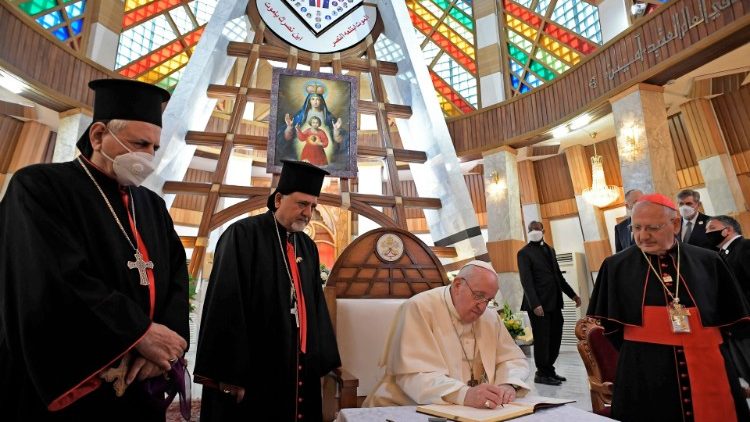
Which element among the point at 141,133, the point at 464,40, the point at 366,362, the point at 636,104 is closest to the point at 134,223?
the point at 141,133

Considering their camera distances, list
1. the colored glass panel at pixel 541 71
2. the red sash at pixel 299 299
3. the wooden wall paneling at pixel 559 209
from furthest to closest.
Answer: the wooden wall paneling at pixel 559 209, the colored glass panel at pixel 541 71, the red sash at pixel 299 299

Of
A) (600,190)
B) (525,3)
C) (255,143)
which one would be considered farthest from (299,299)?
(525,3)

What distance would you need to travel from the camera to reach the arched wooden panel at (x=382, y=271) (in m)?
2.64

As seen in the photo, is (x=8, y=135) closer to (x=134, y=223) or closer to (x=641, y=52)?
(x=134, y=223)

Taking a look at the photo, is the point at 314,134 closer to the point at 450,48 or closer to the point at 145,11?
the point at 450,48

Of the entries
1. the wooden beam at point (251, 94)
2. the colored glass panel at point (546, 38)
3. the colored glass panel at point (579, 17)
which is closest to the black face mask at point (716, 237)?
the wooden beam at point (251, 94)

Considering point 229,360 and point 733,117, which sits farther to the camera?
point 733,117

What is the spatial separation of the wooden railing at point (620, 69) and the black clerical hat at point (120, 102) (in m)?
6.35

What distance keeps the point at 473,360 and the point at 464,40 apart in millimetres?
9937

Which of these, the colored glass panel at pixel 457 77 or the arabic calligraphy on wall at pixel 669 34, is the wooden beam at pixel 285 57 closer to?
the colored glass panel at pixel 457 77

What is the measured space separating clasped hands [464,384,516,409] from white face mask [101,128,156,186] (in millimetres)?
1259

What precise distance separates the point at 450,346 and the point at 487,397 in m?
0.58

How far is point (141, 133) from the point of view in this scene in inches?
54.1

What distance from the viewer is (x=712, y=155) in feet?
24.1
